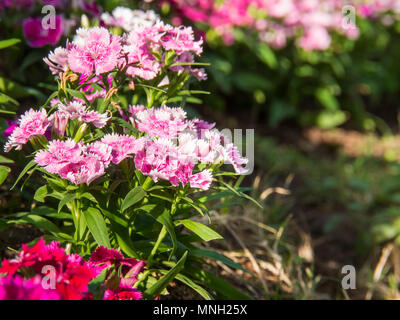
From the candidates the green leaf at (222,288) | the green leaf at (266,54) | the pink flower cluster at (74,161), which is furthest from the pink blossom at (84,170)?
the green leaf at (266,54)

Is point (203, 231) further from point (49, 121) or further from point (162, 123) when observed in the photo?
point (49, 121)

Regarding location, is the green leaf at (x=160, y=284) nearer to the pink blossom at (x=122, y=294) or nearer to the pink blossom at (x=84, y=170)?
the pink blossom at (x=122, y=294)

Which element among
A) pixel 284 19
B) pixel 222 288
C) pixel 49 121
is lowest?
pixel 222 288

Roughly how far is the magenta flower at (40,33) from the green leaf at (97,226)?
1.35m

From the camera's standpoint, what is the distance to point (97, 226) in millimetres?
1500

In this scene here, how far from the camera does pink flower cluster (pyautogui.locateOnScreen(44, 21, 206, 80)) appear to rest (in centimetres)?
157

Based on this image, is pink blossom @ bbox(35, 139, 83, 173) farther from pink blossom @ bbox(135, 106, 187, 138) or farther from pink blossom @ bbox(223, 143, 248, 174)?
pink blossom @ bbox(223, 143, 248, 174)

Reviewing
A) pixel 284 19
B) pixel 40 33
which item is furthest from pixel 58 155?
pixel 284 19

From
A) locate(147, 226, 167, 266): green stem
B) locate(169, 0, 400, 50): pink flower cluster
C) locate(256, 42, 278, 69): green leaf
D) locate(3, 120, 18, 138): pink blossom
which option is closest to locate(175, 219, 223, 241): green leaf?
locate(147, 226, 167, 266): green stem

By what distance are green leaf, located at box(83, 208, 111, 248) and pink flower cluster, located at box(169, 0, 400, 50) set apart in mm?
3393

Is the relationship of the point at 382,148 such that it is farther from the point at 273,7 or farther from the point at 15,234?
the point at 15,234

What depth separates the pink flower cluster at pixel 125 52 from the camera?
5.15ft

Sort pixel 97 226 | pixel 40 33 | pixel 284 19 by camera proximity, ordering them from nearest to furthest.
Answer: pixel 97 226 < pixel 40 33 < pixel 284 19

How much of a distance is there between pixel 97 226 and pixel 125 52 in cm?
58
